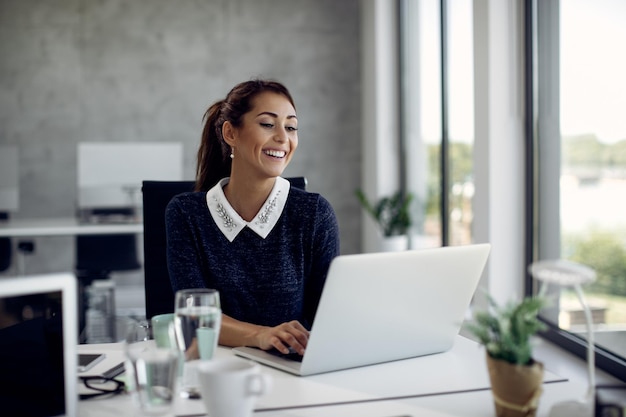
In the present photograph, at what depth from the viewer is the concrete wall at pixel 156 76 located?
17.7ft

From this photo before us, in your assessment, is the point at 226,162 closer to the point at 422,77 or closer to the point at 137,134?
the point at 422,77

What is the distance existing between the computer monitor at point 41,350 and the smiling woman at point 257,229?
0.69 metres

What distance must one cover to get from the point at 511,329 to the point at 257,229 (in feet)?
2.94

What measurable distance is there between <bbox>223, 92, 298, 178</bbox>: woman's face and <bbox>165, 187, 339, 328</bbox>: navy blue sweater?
0.15 meters

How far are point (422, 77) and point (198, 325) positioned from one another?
4.02 m

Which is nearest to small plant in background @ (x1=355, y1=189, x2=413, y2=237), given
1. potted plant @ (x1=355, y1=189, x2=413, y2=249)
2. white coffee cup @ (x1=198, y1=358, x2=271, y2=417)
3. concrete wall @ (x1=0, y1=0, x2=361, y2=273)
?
potted plant @ (x1=355, y1=189, x2=413, y2=249)

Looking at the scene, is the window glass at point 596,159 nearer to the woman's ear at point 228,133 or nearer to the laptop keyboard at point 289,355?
the woman's ear at point 228,133

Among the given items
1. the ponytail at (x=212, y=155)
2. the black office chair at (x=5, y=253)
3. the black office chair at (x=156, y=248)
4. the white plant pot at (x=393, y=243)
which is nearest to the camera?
the black office chair at (x=156, y=248)

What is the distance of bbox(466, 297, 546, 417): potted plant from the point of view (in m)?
0.90

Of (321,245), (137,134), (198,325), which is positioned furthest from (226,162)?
(137,134)

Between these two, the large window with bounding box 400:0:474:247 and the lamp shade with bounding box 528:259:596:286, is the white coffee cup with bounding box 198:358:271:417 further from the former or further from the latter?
the large window with bounding box 400:0:474:247

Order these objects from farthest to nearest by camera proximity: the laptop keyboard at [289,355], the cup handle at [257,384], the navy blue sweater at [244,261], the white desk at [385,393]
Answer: the navy blue sweater at [244,261]
the laptop keyboard at [289,355]
the white desk at [385,393]
the cup handle at [257,384]

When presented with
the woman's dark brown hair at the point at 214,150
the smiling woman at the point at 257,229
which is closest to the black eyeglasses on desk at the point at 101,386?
the smiling woman at the point at 257,229

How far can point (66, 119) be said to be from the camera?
543 centimetres
